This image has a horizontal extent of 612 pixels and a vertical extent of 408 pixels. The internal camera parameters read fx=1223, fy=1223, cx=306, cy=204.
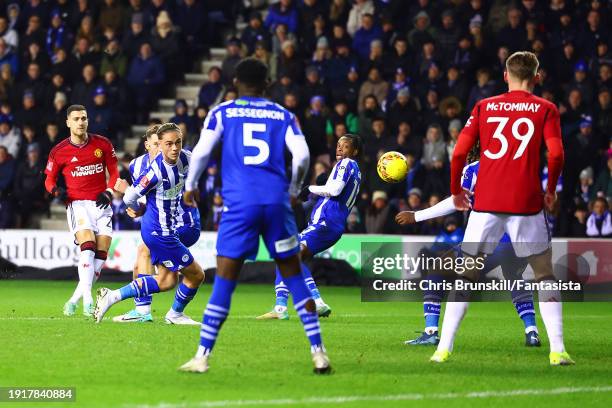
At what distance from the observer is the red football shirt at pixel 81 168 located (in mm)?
14984

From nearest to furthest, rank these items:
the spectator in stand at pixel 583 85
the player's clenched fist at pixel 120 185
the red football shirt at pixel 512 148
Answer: the red football shirt at pixel 512 148, the player's clenched fist at pixel 120 185, the spectator in stand at pixel 583 85

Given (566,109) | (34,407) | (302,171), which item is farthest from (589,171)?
(34,407)

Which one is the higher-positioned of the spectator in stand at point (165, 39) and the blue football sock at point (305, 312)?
the spectator in stand at point (165, 39)

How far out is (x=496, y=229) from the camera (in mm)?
9633

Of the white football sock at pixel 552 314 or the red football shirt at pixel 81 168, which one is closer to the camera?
the white football sock at pixel 552 314

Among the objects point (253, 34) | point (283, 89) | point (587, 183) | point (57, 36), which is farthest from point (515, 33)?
point (57, 36)

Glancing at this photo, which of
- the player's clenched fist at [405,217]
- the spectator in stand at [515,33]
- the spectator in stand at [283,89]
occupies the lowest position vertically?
the player's clenched fist at [405,217]

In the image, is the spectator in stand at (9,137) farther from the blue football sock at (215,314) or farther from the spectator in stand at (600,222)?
the blue football sock at (215,314)

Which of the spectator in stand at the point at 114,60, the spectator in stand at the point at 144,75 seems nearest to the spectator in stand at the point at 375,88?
the spectator in stand at the point at 144,75

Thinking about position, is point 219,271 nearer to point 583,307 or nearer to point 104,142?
point 104,142

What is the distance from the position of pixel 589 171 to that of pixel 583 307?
400cm

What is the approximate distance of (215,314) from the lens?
880 centimetres

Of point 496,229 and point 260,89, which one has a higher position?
point 260,89

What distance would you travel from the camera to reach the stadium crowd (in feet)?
71.3
